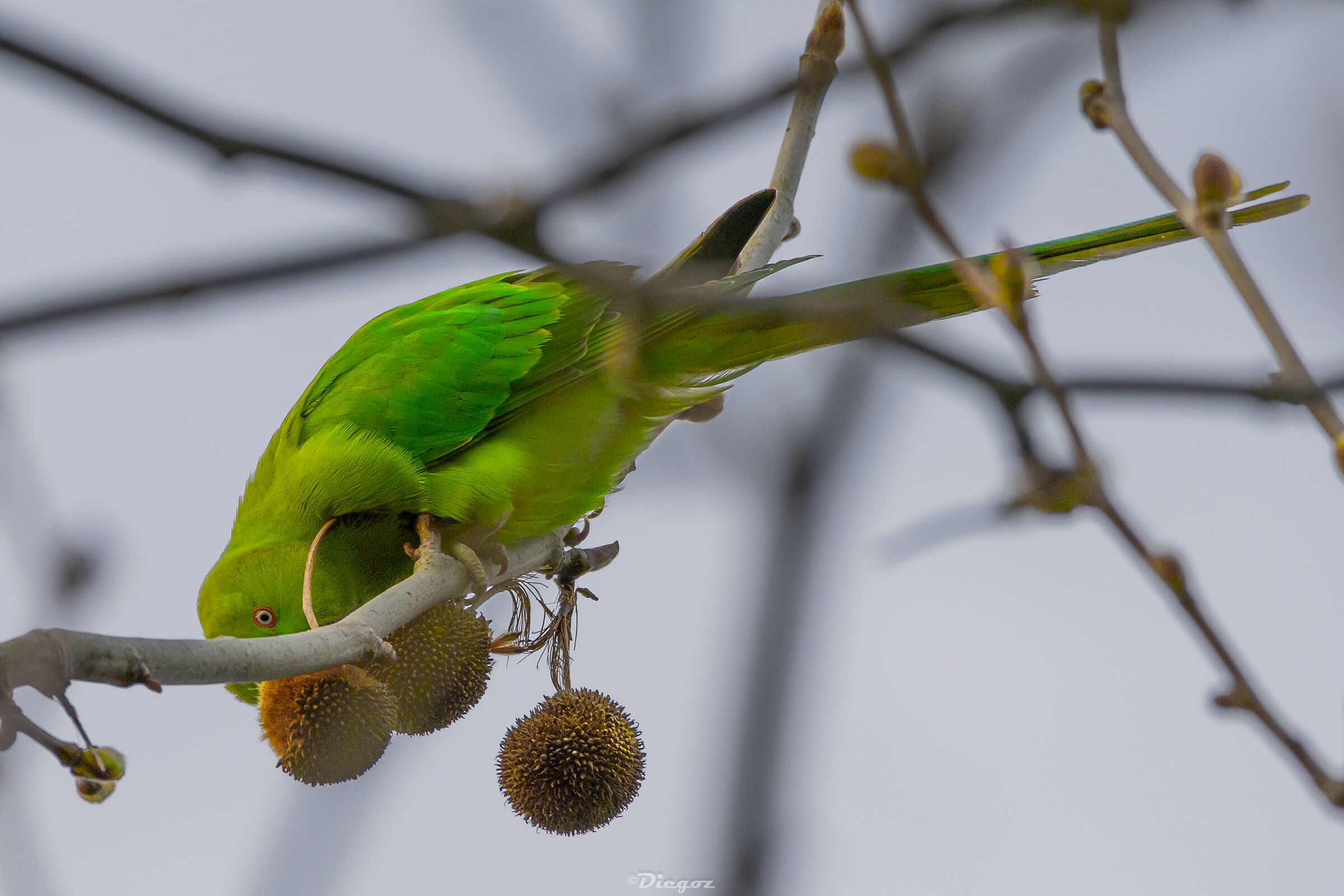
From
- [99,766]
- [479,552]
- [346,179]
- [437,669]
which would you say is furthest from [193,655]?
[479,552]

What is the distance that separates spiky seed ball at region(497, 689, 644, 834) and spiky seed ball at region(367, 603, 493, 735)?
7.7 inches

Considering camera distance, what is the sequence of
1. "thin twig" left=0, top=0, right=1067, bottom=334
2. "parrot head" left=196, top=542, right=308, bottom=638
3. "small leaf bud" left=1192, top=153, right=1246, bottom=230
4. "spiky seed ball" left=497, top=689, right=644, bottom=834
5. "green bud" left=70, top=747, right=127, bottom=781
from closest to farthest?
"thin twig" left=0, top=0, right=1067, bottom=334
"small leaf bud" left=1192, top=153, right=1246, bottom=230
"green bud" left=70, top=747, right=127, bottom=781
"spiky seed ball" left=497, top=689, right=644, bottom=834
"parrot head" left=196, top=542, right=308, bottom=638

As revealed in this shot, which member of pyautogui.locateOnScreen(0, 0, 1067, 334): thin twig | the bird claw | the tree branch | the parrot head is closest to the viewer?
pyautogui.locateOnScreen(0, 0, 1067, 334): thin twig

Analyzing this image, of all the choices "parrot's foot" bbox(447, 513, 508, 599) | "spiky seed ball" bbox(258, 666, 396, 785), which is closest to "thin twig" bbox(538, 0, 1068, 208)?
"spiky seed ball" bbox(258, 666, 396, 785)

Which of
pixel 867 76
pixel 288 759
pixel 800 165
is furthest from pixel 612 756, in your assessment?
pixel 867 76

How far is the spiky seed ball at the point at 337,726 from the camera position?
2695 millimetres

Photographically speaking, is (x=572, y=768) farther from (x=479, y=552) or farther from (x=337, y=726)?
(x=479, y=552)

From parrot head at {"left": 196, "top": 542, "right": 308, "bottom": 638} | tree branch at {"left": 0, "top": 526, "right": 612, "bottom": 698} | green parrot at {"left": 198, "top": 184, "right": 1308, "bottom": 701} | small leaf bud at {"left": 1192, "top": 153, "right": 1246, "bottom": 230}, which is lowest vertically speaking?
tree branch at {"left": 0, "top": 526, "right": 612, "bottom": 698}

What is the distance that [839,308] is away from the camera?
3.09 feet

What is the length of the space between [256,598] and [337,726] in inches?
41.6

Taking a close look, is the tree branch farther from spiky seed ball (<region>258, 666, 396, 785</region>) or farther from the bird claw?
the bird claw

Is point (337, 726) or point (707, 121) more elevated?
point (707, 121)

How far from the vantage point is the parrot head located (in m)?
3.57

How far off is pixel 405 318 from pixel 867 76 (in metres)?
3.46
